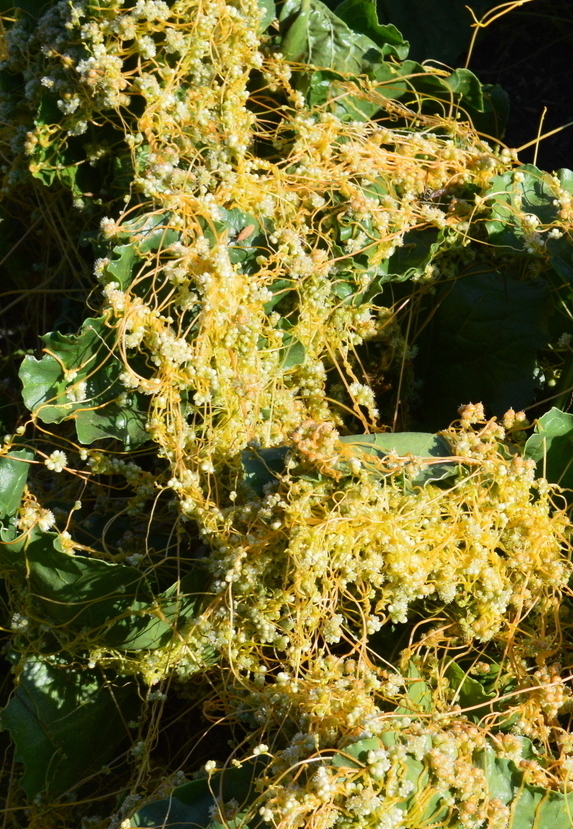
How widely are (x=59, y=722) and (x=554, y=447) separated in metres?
1.50

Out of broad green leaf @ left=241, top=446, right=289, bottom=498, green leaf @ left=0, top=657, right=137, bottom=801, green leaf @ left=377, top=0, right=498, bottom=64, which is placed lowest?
green leaf @ left=0, top=657, right=137, bottom=801

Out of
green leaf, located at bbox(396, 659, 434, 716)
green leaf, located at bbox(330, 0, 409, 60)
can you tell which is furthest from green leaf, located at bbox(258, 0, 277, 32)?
green leaf, located at bbox(396, 659, 434, 716)

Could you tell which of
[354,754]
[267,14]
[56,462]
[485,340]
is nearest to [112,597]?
[56,462]

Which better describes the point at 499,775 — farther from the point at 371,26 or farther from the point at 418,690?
the point at 371,26

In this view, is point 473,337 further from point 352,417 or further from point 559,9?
point 559,9

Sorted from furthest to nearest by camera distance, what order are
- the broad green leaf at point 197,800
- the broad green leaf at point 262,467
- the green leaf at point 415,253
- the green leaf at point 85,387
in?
the green leaf at point 415,253
the green leaf at point 85,387
the broad green leaf at point 262,467
the broad green leaf at point 197,800

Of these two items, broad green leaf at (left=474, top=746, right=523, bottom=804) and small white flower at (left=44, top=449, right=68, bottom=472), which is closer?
broad green leaf at (left=474, top=746, right=523, bottom=804)

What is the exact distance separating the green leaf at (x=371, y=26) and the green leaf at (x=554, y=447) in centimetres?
136

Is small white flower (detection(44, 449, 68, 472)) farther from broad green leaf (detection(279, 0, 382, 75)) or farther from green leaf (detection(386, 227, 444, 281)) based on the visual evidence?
broad green leaf (detection(279, 0, 382, 75))

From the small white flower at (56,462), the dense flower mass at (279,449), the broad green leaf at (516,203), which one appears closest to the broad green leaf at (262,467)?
the dense flower mass at (279,449)

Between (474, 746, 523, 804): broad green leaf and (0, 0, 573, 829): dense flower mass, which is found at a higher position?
(0, 0, 573, 829): dense flower mass

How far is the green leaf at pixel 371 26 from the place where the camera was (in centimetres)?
275

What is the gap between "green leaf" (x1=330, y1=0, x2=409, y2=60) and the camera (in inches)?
108

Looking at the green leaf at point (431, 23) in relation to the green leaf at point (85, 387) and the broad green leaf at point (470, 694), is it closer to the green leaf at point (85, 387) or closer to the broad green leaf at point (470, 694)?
the green leaf at point (85, 387)
